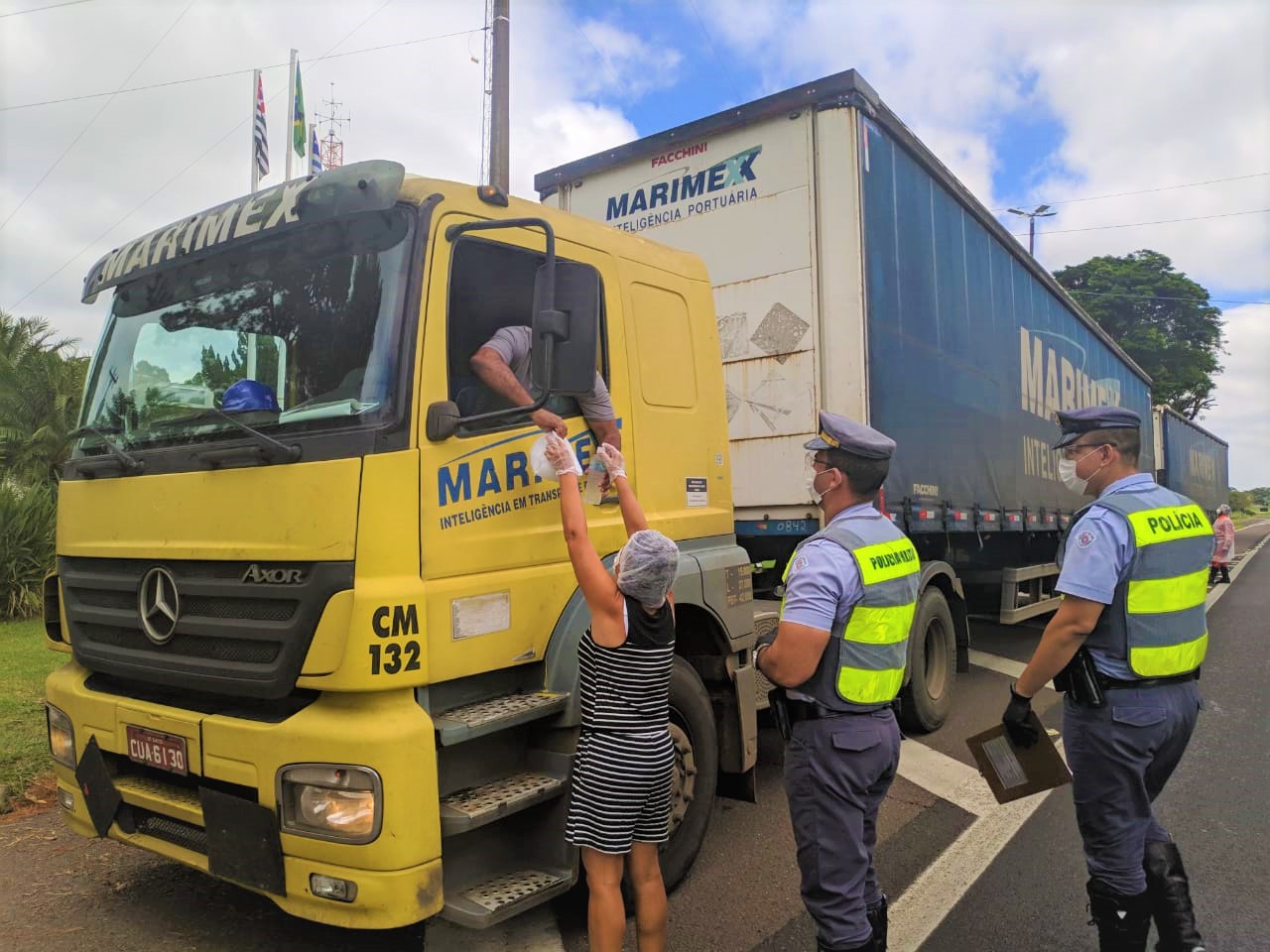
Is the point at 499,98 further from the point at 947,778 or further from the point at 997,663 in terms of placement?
the point at 947,778

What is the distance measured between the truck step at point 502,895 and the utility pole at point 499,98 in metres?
9.49

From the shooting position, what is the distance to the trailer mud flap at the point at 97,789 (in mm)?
3057

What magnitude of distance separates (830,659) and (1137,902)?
4.18 feet

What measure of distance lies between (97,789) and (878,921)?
2.65 metres

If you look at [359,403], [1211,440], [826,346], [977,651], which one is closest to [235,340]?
[359,403]

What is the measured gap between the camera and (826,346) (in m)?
5.24

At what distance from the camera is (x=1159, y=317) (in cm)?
4341

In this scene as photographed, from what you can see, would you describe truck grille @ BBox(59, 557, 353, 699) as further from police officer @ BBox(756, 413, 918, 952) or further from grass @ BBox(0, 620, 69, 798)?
grass @ BBox(0, 620, 69, 798)

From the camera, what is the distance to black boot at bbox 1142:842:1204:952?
2828mm

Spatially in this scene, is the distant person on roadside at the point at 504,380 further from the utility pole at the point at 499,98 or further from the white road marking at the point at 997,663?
the utility pole at the point at 499,98

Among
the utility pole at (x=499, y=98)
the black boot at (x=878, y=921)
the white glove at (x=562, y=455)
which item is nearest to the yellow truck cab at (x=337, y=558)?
the white glove at (x=562, y=455)

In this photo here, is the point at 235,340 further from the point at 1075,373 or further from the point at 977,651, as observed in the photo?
the point at 1075,373

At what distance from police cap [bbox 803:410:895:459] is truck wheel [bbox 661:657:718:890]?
4.06ft

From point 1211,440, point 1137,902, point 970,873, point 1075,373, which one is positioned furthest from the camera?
point 1211,440
